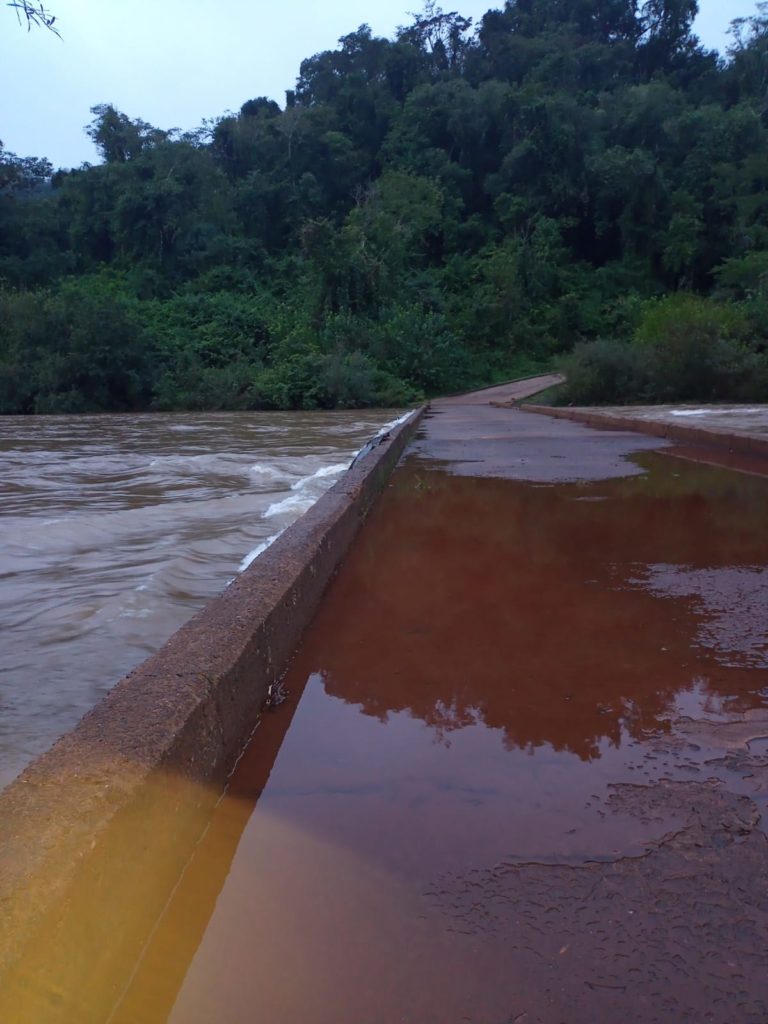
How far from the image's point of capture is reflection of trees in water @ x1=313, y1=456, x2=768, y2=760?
273 cm

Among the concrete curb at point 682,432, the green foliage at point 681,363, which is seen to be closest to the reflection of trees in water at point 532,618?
the concrete curb at point 682,432

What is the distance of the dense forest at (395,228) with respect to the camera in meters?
32.2

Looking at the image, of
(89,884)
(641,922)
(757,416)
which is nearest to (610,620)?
(641,922)

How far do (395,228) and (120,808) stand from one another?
43366mm

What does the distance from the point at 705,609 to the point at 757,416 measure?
11874 millimetres

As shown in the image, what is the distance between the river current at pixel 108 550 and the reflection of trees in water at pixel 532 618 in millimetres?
854

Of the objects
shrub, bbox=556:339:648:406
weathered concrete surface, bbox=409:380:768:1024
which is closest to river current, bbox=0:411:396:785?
weathered concrete surface, bbox=409:380:768:1024

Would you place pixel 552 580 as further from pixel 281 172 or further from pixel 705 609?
pixel 281 172

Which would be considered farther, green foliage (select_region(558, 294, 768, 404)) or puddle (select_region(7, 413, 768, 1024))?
green foliage (select_region(558, 294, 768, 404))

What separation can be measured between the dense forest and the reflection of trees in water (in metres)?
18.9

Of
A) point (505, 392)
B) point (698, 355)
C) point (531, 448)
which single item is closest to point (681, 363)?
point (698, 355)

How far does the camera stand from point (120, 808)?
1.73 m

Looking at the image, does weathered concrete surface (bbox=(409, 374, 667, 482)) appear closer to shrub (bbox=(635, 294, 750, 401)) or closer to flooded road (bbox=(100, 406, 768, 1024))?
shrub (bbox=(635, 294, 750, 401))

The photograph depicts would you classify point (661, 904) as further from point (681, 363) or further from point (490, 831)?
point (681, 363)
